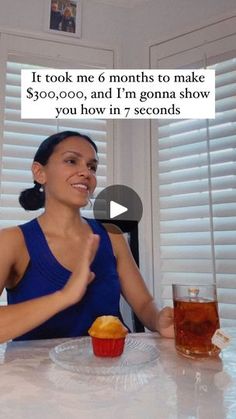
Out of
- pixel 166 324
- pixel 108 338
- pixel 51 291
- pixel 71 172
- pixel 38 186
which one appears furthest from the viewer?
pixel 38 186

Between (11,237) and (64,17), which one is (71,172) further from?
(64,17)

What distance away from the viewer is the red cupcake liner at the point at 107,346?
2.18 ft

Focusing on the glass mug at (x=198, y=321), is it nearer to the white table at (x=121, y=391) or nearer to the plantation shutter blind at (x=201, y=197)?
the white table at (x=121, y=391)

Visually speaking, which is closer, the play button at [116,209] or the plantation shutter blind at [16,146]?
the plantation shutter blind at [16,146]

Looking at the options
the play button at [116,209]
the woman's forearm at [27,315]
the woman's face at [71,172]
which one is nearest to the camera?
the woman's forearm at [27,315]

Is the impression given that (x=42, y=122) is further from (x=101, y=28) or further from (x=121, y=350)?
(x=121, y=350)

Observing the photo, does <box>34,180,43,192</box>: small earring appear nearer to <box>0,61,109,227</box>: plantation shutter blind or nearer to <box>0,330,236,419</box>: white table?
<box>0,61,109,227</box>: plantation shutter blind

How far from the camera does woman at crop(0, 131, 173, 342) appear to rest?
0.97 m

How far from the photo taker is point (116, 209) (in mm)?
1774

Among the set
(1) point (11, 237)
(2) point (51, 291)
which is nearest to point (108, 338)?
(2) point (51, 291)

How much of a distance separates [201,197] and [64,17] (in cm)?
117

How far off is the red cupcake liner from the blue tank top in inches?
12.1
